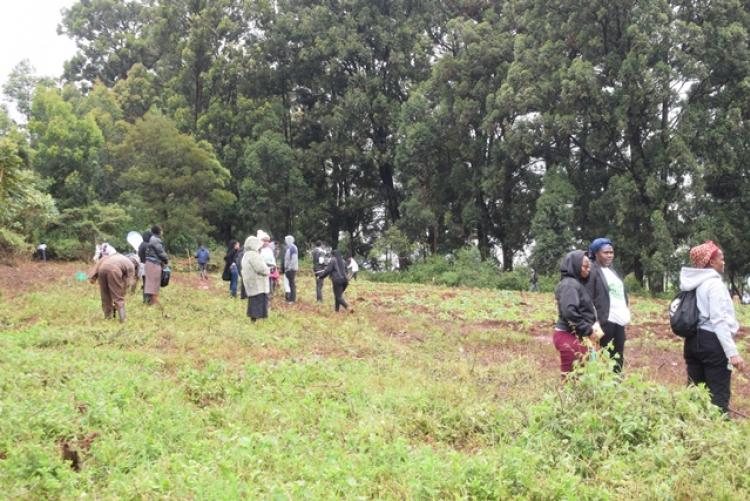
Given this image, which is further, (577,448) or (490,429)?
(490,429)

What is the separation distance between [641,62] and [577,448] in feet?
82.9

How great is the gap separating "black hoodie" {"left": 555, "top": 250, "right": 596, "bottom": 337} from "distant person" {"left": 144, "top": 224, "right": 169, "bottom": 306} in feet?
28.0

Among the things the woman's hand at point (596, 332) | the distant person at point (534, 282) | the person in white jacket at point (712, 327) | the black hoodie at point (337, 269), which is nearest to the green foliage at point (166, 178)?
the distant person at point (534, 282)

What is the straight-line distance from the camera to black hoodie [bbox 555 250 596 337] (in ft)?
20.1

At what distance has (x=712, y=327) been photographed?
5.53 metres

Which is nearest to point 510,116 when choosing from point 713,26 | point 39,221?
point 713,26

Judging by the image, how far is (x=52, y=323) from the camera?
10.8 meters

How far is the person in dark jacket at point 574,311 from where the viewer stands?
614 cm

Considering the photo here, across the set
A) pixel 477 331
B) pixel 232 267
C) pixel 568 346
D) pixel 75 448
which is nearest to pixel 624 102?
pixel 477 331

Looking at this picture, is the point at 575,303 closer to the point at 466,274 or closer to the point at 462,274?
the point at 466,274

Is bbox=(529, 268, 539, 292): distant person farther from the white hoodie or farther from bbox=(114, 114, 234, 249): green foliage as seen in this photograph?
the white hoodie

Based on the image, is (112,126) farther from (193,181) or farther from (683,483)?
(683,483)

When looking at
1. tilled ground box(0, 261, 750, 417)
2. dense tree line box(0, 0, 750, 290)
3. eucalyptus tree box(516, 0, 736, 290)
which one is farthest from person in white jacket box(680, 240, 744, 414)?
eucalyptus tree box(516, 0, 736, 290)

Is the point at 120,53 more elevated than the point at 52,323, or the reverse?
the point at 120,53
